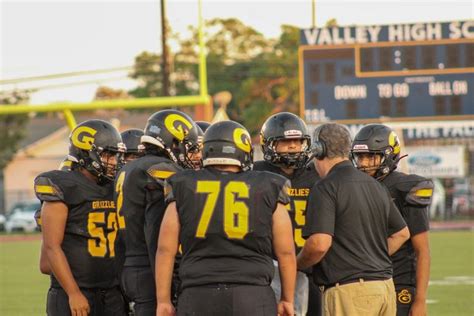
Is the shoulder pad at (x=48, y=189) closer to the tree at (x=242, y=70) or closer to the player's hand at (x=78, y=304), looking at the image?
the player's hand at (x=78, y=304)

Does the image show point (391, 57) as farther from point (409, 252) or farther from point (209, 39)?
point (209, 39)

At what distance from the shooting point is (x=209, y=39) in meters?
62.1

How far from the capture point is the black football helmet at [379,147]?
692cm

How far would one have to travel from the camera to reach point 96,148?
22.1 ft

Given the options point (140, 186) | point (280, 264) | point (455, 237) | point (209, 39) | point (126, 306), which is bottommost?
point (455, 237)

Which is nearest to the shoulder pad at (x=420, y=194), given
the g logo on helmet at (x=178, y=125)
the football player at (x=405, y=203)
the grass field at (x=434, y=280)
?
the football player at (x=405, y=203)

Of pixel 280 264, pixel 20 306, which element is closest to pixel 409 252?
pixel 280 264

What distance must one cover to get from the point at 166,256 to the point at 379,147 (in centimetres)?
190

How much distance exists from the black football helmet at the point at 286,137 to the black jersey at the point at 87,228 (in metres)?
1.14

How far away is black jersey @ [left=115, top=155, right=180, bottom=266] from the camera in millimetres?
6199

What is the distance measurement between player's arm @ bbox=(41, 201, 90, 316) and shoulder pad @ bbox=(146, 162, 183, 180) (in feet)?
2.19

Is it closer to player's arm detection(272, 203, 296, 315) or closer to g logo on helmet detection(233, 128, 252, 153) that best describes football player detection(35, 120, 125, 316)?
g logo on helmet detection(233, 128, 252, 153)

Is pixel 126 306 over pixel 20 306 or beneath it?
over

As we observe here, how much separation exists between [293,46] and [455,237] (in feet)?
96.2
